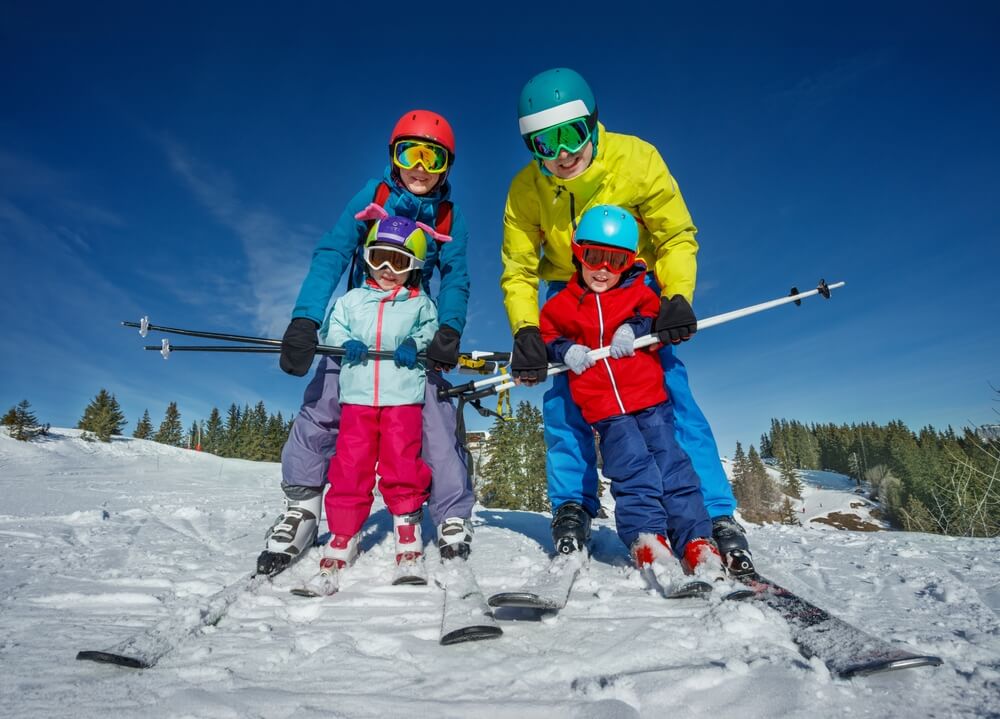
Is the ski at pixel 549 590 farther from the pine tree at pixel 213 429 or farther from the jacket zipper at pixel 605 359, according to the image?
the pine tree at pixel 213 429

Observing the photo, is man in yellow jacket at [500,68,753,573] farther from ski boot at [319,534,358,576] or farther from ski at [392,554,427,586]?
ski boot at [319,534,358,576]

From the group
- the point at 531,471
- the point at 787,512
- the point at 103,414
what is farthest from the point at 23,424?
the point at 787,512

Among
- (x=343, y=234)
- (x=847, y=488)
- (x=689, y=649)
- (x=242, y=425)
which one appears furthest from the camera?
(x=847, y=488)

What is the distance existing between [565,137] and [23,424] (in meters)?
43.8

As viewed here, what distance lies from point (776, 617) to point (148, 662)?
2.04 metres

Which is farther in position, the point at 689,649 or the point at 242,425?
the point at 242,425

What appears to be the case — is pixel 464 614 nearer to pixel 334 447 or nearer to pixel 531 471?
pixel 334 447

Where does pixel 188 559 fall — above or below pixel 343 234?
below

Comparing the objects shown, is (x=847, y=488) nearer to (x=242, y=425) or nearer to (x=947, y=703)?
(x=242, y=425)

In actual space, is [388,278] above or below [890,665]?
above

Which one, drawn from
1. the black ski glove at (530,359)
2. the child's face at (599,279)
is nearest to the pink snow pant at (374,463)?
the black ski glove at (530,359)

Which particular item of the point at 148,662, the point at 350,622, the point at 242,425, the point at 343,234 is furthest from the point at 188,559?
the point at 242,425

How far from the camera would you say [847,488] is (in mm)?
88750

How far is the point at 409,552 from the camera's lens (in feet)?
10.3
